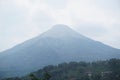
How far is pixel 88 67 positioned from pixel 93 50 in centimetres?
11010

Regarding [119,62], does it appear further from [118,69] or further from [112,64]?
[118,69]

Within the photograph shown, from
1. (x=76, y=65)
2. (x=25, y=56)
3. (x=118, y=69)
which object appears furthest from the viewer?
(x=25, y=56)

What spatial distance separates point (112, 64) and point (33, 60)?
3732 inches

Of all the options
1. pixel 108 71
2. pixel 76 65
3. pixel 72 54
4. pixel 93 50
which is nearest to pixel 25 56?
pixel 72 54

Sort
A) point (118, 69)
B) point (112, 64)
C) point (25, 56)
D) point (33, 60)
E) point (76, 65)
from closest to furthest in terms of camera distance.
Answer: point (118, 69)
point (112, 64)
point (76, 65)
point (33, 60)
point (25, 56)

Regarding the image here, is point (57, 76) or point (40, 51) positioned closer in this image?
point (57, 76)

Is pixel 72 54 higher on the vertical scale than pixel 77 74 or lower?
higher

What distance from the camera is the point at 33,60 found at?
554 ft

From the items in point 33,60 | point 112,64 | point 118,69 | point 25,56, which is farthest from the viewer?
point 25,56

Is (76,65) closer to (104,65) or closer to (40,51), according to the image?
(104,65)

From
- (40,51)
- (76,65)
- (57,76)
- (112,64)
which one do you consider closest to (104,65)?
(112,64)

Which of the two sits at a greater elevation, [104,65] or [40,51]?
[40,51]

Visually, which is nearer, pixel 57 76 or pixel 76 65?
pixel 57 76

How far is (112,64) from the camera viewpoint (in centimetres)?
7788
